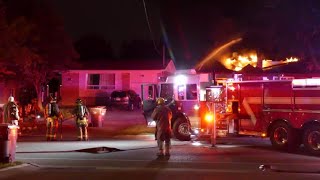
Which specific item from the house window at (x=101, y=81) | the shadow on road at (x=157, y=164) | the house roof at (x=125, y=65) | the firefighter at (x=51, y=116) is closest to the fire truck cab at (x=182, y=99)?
the firefighter at (x=51, y=116)

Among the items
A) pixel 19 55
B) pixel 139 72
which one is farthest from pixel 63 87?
pixel 19 55

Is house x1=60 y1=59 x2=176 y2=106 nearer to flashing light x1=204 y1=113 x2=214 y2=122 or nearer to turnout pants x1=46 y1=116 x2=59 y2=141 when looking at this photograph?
turnout pants x1=46 y1=116 x2=59 y2=141

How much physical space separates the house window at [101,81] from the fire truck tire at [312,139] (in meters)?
37.8

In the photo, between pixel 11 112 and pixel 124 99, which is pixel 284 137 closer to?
pixel 11 112

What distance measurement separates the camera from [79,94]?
5425 centimetres

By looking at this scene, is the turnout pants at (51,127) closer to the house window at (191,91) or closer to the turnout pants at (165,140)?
the house window at (191,91)

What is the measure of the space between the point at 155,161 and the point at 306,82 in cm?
567

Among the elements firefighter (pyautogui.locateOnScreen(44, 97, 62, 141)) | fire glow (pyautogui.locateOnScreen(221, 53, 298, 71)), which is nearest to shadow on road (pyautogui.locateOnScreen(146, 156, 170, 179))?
firefighter (pyautogui.locateOnScreen(44, 97, 62, 141))

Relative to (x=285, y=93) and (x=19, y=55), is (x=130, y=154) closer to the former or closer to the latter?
(x=285, y=93)

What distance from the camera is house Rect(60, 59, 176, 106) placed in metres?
53.8

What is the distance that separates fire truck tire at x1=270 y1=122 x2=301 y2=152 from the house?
3483 centimetres

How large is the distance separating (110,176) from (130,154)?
4755 mm

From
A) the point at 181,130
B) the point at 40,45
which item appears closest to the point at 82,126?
the point at 181,130

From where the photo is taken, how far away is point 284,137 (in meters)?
18.4
